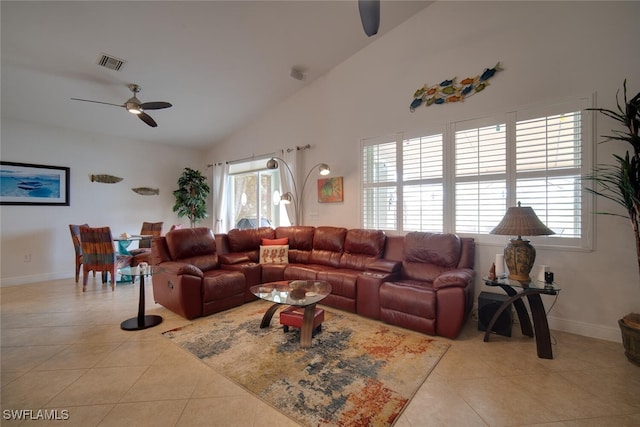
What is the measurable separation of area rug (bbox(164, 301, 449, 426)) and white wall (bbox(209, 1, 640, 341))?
5.41ft

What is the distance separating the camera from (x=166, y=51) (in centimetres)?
346

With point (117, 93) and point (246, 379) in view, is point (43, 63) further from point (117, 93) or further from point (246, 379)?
point (246, 379)

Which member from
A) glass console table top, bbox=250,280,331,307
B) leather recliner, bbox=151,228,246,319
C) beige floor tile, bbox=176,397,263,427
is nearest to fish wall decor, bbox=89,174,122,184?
leather recliner, bbox=151,228,246,319

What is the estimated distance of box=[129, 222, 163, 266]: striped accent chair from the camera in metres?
4.67

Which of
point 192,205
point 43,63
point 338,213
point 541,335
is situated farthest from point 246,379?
point 192,205

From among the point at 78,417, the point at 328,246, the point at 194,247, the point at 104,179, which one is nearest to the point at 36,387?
the point at 78,417

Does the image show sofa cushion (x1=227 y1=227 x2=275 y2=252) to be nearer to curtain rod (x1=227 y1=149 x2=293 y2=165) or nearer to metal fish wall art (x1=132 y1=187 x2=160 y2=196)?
curtain rod (x1=227 y1=149 x2=293 y2=165)

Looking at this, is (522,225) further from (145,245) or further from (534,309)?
(145,245)

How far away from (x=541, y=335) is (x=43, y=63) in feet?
20.8

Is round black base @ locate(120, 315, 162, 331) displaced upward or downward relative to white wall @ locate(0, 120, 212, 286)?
downward

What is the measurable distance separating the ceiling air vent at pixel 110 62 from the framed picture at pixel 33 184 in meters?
2.62

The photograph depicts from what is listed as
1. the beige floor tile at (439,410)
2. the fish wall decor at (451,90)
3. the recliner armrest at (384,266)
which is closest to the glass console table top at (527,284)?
the recliner armrest at (384,266)

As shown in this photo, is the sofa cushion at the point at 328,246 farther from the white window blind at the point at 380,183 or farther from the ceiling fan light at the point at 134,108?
the ceiling fan light at the point at 134,108

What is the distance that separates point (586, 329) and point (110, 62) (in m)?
6.39
